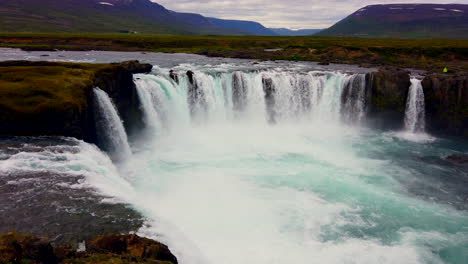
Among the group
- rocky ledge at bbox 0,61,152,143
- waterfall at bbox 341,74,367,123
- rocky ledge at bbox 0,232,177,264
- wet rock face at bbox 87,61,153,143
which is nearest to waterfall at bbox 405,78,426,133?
waterfall at bbox 341,74,367,123

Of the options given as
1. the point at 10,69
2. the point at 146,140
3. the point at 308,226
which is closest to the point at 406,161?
the point at 308,226

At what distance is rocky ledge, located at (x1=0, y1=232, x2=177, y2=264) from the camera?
8.81 m

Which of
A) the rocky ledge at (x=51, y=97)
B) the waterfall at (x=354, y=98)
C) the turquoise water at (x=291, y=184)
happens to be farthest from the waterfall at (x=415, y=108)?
the rocky ledge at (x=51, y=97)

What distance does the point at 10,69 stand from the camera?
2583 cm

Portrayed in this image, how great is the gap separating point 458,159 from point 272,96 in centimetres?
1819

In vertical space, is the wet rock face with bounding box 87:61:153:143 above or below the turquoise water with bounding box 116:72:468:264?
above

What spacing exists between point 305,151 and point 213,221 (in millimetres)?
14905

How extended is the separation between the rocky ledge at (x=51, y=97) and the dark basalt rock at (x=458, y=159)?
2713 cm

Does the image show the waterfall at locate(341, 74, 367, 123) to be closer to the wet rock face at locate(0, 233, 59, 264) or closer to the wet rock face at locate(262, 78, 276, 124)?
the wet rock face at locate(262, 78, 276, 124)

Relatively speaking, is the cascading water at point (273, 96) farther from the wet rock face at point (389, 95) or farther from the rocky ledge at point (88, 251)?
the rocky ledge at point (88, 251)

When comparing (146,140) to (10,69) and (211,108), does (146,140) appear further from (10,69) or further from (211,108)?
(10,69)

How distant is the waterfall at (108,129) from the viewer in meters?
25.3

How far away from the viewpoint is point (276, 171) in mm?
25594

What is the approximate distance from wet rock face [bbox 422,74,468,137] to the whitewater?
3.73 feet
